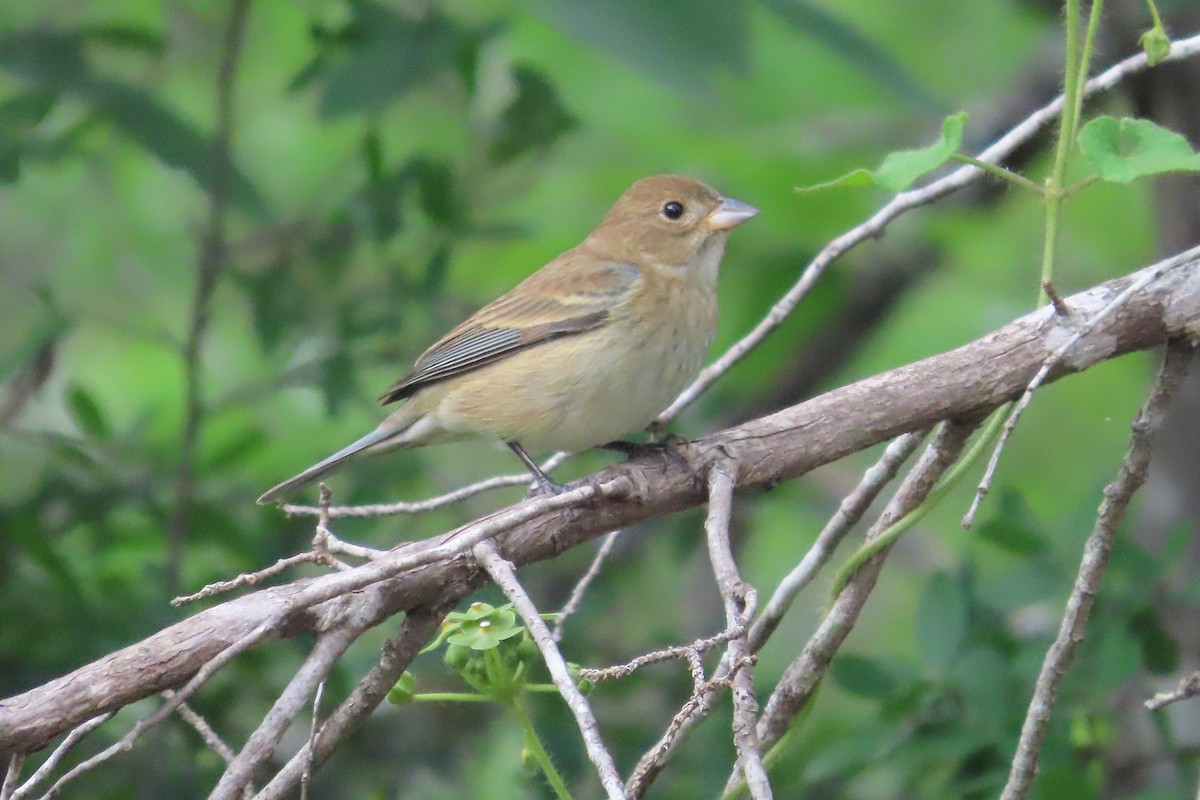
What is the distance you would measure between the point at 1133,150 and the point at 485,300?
3818mm

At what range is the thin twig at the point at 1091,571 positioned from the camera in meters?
3.00

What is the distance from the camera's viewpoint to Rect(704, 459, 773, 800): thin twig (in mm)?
2156

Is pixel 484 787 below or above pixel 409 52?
below

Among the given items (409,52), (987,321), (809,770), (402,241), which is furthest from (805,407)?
(987,321)

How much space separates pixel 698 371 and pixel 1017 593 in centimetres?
136

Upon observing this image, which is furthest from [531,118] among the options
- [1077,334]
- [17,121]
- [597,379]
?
[1077,334]

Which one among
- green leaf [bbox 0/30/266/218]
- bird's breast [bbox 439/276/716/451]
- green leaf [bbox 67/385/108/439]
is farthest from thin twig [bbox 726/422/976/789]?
green leaf [bbox 67/385/108/439]

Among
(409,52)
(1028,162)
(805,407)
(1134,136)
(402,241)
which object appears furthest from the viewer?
(1028,162)

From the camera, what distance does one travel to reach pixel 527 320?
5.36 m

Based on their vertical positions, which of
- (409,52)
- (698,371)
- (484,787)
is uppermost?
(409,52)

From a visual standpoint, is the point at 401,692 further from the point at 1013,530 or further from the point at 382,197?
the point at 382,197

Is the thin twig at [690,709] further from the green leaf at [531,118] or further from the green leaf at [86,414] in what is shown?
the green leaf at [531,118]

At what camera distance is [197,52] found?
5.86 metres

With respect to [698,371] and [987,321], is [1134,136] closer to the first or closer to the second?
[698,371]
